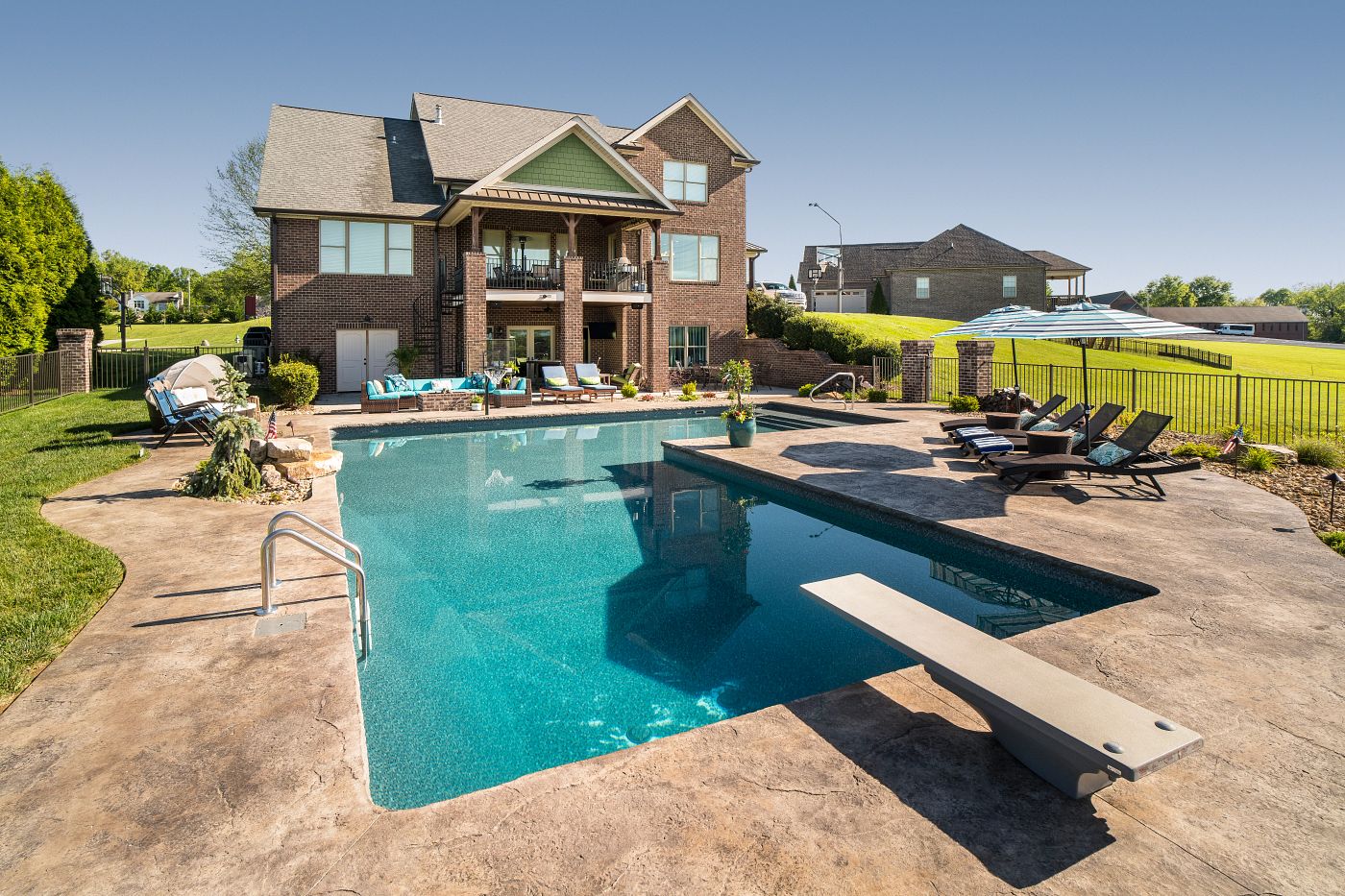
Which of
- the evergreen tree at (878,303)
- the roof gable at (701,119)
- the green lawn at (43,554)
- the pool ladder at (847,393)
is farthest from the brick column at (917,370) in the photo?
the evergreen tree at (878,303)

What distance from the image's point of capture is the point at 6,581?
5.85 m

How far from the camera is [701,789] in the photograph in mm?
3242

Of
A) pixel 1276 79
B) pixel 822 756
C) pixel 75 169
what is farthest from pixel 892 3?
pixel 75 169

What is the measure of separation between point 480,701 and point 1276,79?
26.0 meters

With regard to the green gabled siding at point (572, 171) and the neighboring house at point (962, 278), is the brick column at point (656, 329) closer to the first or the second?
the green gabled siding at point (572, 171)

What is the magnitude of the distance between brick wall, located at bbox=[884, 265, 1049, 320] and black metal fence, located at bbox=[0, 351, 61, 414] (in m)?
44.7

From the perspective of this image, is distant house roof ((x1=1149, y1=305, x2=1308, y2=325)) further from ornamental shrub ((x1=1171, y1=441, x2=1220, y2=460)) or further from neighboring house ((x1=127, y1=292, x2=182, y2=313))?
neighboring house ((x1=127, y1=292, x2=182, y2=313))

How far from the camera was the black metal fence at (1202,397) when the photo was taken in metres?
15.6

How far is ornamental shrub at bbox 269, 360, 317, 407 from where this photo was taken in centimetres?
1848

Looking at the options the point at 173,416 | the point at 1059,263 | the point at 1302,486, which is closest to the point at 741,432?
the point at 1302,486

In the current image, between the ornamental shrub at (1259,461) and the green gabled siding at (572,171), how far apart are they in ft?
62.7

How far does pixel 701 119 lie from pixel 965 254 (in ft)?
92.4

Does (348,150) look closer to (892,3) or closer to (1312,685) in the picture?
(892,3)

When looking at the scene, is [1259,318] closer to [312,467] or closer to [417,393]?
[417,393]
